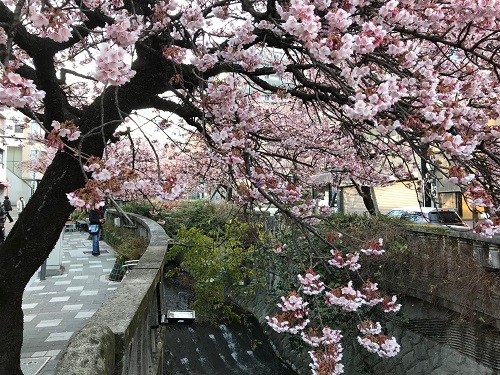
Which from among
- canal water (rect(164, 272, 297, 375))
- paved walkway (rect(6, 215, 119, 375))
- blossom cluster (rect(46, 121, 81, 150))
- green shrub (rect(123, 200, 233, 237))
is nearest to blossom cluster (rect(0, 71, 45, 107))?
blossom cluster (rect(46, 121, 81, 150))

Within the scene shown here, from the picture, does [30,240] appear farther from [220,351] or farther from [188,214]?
[188,214]

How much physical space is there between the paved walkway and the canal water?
158 centimetres

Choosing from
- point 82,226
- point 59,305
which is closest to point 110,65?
point 59,305

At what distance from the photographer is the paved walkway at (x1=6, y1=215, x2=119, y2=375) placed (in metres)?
4.84

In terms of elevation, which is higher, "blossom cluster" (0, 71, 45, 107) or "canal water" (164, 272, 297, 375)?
"blossom cluster" (0, 71, 45, 107)

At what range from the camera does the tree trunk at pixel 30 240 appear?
361 centimetres

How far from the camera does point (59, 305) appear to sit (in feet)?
22.6

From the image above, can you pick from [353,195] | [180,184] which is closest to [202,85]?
[180,184]

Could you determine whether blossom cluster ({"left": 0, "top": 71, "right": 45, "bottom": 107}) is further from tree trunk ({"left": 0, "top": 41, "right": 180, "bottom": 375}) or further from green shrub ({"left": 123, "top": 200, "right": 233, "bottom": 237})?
green shrub ({"left": 123, "top": 200, "right": 233, "bottom": 237})

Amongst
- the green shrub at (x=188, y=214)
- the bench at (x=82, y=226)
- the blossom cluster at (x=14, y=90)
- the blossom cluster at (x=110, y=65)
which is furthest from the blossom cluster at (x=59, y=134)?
the bench at (x=82, y=226)

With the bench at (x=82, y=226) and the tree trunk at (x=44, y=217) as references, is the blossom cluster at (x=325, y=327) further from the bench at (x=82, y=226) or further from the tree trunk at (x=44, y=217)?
the bench at (x=82, y=226)

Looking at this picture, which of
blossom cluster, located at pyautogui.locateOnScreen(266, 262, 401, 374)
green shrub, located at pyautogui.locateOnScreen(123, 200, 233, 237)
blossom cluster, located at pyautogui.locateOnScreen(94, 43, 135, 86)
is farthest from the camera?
green shrub, located at pyautogui.locateOnScreen(123, 200, 233, 237)

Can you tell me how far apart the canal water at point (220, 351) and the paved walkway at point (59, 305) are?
158 cm

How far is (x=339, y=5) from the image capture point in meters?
2.99
